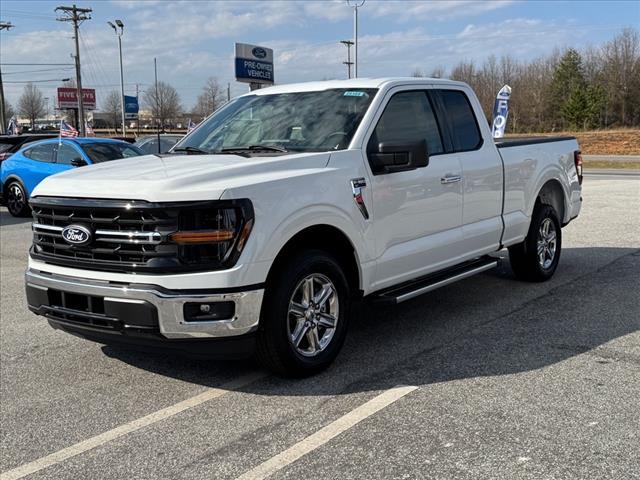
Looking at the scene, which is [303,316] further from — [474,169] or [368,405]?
[474,169]

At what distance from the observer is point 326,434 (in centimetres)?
355

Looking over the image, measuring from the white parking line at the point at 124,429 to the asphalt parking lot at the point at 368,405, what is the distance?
0.01 metres

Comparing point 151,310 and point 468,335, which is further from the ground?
point 151,310

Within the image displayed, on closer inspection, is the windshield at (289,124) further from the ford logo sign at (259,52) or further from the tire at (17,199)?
the ford logo sign at (259,52)

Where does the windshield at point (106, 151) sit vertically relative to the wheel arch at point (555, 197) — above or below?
above

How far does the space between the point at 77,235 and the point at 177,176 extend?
28.9 inches

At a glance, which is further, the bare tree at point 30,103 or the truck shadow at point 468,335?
the bare tree at point 30,103

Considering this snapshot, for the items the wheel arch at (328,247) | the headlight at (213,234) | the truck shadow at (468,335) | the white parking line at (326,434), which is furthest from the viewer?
the truck shadow at (468,335)

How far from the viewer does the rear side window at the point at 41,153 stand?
44.1 ft

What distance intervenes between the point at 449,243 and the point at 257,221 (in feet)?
7.25

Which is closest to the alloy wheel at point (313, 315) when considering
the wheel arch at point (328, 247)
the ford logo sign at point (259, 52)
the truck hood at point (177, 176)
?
the wheel arch at point (328, 247)

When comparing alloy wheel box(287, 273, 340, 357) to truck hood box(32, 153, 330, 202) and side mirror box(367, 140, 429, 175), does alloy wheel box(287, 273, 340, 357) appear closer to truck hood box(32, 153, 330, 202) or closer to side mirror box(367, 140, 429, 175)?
truck hood box(32, 153, 330, 202)

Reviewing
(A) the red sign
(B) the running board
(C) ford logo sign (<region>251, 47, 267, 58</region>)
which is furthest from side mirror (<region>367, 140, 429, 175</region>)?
(A) the red sign


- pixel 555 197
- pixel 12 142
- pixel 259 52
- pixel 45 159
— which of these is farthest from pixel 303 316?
pixel 259 52
